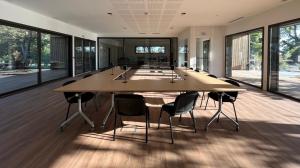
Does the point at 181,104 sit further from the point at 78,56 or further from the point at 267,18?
the point at 78,56

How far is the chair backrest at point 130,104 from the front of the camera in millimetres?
3973

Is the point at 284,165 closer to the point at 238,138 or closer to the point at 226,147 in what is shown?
the point at 226,147

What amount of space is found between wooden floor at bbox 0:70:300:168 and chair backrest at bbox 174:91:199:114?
16.4 inches

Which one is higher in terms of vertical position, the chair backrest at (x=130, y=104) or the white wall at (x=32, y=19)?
the white wall at (x=32, y=19)

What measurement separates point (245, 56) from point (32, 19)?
8.02 m

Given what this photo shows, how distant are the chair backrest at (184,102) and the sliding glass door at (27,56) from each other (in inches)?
225

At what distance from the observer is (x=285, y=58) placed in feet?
A: 26.7

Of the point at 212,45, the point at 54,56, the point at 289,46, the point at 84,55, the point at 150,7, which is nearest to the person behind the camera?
the point at 289,46

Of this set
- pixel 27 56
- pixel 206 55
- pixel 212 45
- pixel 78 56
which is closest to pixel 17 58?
pixel 27 56

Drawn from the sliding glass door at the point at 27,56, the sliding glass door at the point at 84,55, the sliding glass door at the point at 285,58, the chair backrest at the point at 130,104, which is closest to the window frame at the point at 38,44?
the sliding glass door at the point at 27,56

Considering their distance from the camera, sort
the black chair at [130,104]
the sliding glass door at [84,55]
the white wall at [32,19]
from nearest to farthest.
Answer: the black chair at [130,104], the white wall at [32,19], the sliding glass door at [84,55]

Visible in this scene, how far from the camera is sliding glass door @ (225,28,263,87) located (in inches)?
409

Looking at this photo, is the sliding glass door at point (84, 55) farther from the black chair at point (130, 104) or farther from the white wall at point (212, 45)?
the black chair at point (130, 104)

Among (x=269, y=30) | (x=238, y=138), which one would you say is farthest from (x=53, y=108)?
(x=269, y=30)
